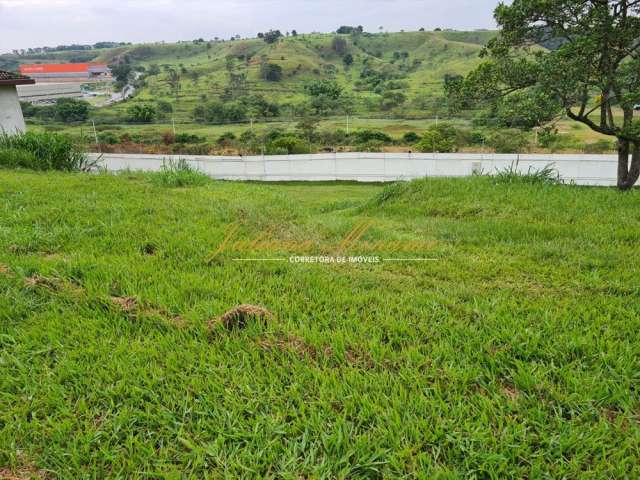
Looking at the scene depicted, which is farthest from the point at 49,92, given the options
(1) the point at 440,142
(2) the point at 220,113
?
(1) the point at 440,142

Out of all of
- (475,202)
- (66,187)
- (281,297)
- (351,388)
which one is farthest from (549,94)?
(66,187)

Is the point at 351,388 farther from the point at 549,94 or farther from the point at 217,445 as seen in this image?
the point at 549,94

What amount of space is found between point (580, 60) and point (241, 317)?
534cm

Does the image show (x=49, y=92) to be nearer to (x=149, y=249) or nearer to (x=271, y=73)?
(x=271, y=73)

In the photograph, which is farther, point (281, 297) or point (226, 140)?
point (226, 140)

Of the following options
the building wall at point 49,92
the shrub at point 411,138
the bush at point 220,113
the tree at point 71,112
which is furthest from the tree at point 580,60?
the building wall at point 49,92

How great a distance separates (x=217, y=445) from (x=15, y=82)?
11.2 meters

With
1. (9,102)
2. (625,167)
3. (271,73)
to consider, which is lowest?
(625,167)

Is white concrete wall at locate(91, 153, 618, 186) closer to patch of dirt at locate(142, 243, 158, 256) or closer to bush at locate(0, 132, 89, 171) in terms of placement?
bush at locate(0, 132, 89, 171)

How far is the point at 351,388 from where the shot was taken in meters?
1.08

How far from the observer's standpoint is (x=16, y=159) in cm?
517

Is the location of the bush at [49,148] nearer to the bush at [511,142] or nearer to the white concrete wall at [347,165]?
the white concrete wall at [347,165]

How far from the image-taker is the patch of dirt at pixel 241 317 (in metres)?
1.39

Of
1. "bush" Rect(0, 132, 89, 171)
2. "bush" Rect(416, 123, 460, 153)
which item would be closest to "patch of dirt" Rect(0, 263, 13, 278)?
"bush" Rect(0, 132, 89, 171)
